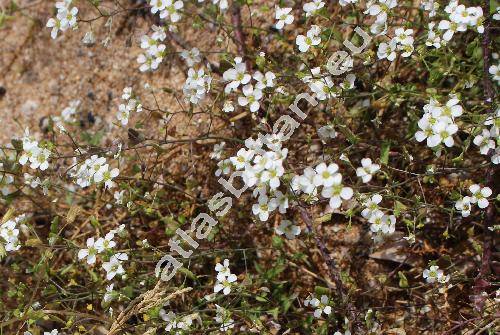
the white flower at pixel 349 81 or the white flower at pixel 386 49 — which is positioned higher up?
the white flower at pixel 386 49

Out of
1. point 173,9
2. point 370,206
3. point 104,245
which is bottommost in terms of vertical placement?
point 370,206

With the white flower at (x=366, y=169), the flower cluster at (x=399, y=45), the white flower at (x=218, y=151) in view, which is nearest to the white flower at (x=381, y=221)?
the white flower at (x=366, y=169)

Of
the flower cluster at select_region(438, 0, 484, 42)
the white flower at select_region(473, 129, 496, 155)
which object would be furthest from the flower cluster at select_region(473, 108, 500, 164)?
the flower cluster at select_region(438, 0, 484, 42)

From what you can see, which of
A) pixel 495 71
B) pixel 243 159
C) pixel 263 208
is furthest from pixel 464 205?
pixel 243 159

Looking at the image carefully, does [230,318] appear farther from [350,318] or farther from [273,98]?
[273,98]

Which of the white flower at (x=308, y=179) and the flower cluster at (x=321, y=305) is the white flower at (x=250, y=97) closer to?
the white flower at (x=308, y=179)

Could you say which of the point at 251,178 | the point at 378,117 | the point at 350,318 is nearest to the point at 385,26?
the point at 378,117

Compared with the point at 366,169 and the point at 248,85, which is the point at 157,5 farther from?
the point at 366,169
